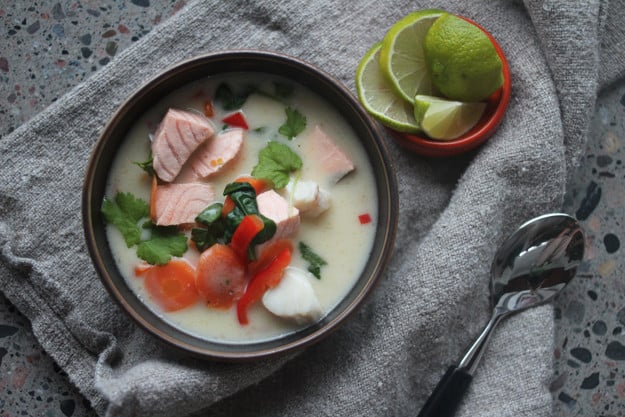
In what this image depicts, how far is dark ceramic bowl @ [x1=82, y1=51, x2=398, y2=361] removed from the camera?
2322 millimetres

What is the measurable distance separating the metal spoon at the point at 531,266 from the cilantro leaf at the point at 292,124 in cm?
79

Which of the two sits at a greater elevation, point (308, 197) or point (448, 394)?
point (308, 197)

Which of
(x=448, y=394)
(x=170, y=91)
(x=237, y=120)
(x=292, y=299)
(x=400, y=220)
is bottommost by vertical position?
(x=448, y=394)

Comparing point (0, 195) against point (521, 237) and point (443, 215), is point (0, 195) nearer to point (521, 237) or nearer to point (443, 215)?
point (443, 215)

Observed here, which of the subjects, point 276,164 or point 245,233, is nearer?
point 245,233

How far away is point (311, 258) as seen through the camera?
2436mm

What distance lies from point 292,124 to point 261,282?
1.71 ft

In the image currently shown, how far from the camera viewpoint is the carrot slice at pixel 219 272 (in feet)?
7.67

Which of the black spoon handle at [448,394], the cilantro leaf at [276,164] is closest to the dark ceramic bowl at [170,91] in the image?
the cilantro leaf at [276,164]

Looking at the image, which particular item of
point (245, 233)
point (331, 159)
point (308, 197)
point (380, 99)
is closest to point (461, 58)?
point (380, 99)

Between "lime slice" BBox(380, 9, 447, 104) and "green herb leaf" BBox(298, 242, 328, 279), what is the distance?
59 cm

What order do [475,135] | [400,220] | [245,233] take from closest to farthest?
[245,233] → [475,135] → [400,220]

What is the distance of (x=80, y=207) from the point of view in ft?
8.30

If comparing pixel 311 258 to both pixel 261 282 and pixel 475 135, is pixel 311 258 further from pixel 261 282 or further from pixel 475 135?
pixel 475 135
